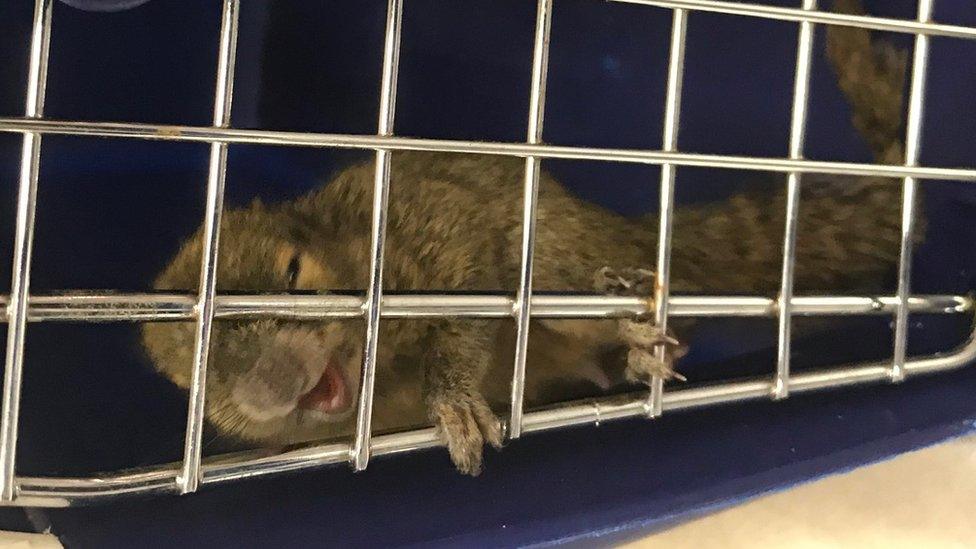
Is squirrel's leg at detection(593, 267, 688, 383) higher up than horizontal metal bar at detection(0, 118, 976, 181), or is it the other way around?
horizontal metal bar at detection(0, 118, 976, 181)

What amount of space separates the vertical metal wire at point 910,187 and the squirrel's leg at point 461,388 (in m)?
0.35

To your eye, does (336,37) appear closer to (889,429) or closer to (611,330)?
(611,330)

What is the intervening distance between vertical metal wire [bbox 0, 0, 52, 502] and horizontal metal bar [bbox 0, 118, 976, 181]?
0.02 m

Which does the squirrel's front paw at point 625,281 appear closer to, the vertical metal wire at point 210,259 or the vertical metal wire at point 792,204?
the vertical metal wire at point 792,204

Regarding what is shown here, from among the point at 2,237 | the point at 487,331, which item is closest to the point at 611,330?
the point at 487,331

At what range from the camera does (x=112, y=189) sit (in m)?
1.05

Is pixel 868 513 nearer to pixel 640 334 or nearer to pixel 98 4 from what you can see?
pixel 640 334

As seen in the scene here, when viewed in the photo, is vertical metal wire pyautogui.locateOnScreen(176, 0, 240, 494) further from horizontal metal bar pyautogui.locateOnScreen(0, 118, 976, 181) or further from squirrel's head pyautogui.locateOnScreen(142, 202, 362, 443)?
squirrel's head pyautogui.locateOnScreen(142, 202, 362, 443)

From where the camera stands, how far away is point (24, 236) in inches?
23.3

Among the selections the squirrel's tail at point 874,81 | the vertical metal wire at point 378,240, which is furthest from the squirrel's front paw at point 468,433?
the squirrel's tail at point 874,81

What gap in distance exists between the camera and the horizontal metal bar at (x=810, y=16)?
0.71 m

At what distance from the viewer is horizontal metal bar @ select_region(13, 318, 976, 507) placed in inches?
24.3

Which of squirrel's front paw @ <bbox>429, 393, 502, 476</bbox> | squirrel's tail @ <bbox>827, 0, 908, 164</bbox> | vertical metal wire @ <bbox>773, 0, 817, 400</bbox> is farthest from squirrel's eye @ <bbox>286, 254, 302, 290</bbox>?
squirrel's tail @ <bbox>827, 0, 908, 164</bbox>

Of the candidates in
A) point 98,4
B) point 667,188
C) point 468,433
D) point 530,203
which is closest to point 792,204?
point 667,188
